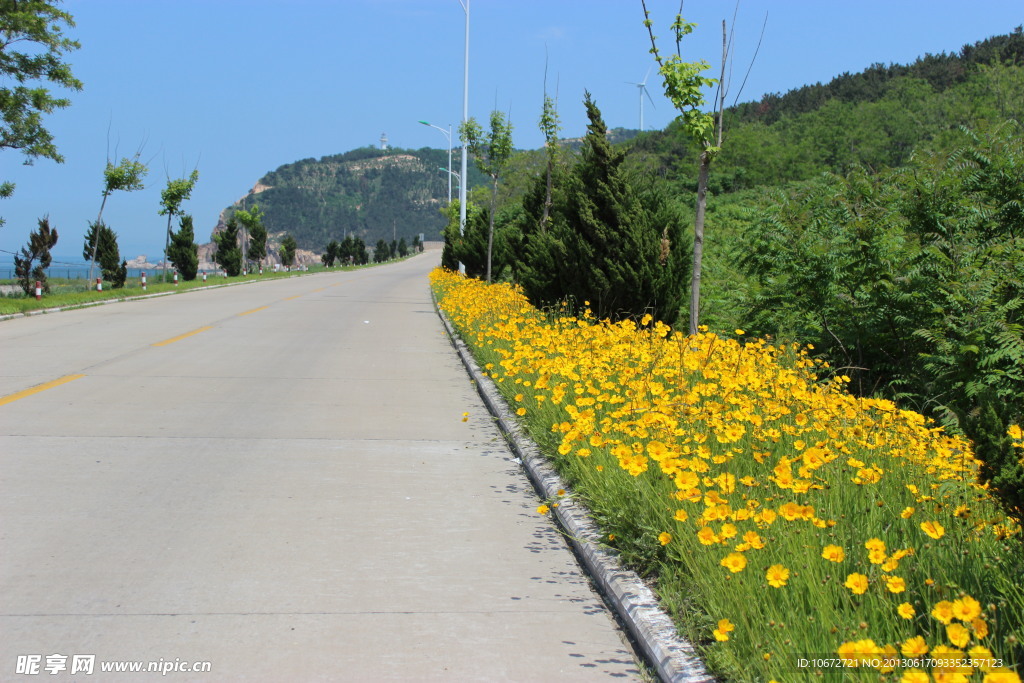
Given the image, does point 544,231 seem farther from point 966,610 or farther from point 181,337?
point 966,610

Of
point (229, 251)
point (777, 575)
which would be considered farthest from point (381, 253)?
point (777, 575)

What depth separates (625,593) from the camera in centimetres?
426

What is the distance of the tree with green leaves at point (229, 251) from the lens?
52.8 meters

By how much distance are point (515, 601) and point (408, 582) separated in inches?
22.3

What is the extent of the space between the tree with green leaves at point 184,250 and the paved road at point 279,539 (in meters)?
34.1

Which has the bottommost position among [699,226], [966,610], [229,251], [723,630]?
[723,630]

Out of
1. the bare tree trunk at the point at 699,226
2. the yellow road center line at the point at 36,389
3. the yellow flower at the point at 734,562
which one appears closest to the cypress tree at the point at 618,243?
the bare tree trunk at the point at 699,226

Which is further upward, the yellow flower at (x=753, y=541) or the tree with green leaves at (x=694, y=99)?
the tree with green leaves at (x=694, y=99)

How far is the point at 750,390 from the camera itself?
25.1ft

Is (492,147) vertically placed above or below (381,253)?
above

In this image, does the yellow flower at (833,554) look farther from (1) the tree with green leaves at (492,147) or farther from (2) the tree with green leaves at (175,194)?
(2) the tree with green leaves at (175,194)

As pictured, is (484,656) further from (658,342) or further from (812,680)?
(658,342)

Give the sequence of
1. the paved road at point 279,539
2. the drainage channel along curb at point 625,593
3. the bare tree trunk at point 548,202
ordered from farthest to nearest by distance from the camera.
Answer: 1. the bare tree trunk at point 548,202
2. the paved road at point 279,539
3. the drainage channel along curb at point 625,593

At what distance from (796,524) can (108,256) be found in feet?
119
